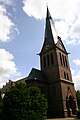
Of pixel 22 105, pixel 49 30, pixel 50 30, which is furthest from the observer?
pixel 49 30

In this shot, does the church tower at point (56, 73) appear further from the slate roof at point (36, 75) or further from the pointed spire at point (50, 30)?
the slate roof at point (36, 75)

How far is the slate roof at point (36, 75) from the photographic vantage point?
42.3 meters

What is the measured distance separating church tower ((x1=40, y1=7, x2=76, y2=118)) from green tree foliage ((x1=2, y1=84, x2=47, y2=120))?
17.8 m

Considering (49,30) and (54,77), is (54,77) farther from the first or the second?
(49,30)

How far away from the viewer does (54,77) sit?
1710 inches

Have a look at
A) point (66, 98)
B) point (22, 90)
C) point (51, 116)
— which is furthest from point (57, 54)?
point (22, 90)

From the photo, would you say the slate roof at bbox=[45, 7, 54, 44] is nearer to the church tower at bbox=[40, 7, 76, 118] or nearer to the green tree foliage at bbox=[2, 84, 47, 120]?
the church tower at bbox=[40, 7, 76, 118]

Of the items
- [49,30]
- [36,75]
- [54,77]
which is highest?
[49,30]

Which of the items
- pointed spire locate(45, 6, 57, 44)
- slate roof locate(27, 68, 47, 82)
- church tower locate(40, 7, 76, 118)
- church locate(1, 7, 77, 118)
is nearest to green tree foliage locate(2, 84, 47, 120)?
church locate(1, 7, 77, 118)

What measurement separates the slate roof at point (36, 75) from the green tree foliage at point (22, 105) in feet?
60.3

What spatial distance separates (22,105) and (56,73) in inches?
885

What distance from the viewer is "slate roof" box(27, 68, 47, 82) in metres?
42.3

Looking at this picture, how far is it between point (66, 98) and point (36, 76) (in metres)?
8.42

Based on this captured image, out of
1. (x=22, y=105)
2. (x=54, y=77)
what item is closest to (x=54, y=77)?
(x=54, y=77)
